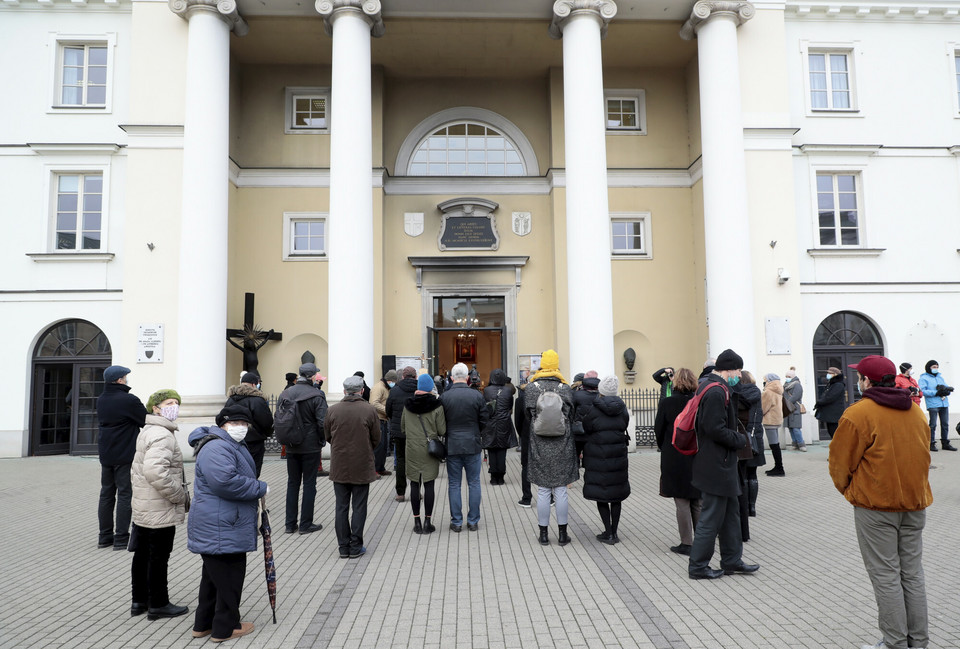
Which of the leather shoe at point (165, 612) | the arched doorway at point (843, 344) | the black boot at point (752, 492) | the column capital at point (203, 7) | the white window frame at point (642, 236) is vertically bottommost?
the leather shoe at point (165, 612)

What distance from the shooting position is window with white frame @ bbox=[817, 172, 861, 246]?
628 inches

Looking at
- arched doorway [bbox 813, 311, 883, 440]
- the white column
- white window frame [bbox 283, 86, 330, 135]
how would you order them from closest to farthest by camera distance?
the white column → arched doorway [bbox 813, 311, 883, 440] → white window frame [bbox 283, 86, 330, 135]

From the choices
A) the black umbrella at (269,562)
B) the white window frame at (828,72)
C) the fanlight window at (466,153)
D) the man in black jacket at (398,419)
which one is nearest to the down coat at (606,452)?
the man in black jacket at (398,419)

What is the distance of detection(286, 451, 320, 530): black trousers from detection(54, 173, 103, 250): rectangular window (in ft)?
35.2

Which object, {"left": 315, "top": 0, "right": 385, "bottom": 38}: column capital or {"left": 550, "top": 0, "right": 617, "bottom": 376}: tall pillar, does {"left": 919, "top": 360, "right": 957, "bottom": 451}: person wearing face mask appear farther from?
{"left": 315, "top": 0, "right": 385, "bottom": 38}: column capital

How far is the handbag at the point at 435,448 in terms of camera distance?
7023 mm

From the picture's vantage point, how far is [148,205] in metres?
14.1

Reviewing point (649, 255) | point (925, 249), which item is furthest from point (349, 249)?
point (925, 249)

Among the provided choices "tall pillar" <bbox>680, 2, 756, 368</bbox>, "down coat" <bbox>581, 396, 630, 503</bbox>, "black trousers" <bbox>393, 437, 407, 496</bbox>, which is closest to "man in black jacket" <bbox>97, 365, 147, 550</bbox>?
"black trousers" <bbox>393, 437, 407, 496</bbox>

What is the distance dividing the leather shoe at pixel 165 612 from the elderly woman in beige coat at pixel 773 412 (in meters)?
8.60

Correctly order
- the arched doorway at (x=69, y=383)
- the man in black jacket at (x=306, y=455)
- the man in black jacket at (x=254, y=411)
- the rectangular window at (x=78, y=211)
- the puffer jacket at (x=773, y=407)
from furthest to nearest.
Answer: the rectangular window at (x=78, y=211) < the arched doorway at (x=69, y=383) < the puffer jacket at (x=773, y=407) < the man in black jacket at (x=306, y=455) < the man in black jacket at (x=254, y=411)

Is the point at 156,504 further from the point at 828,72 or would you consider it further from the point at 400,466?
the point at 828,72

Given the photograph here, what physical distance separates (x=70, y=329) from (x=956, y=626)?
16554 millimetres

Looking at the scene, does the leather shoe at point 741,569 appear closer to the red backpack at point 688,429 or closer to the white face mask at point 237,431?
the red backpack at point 688,429
